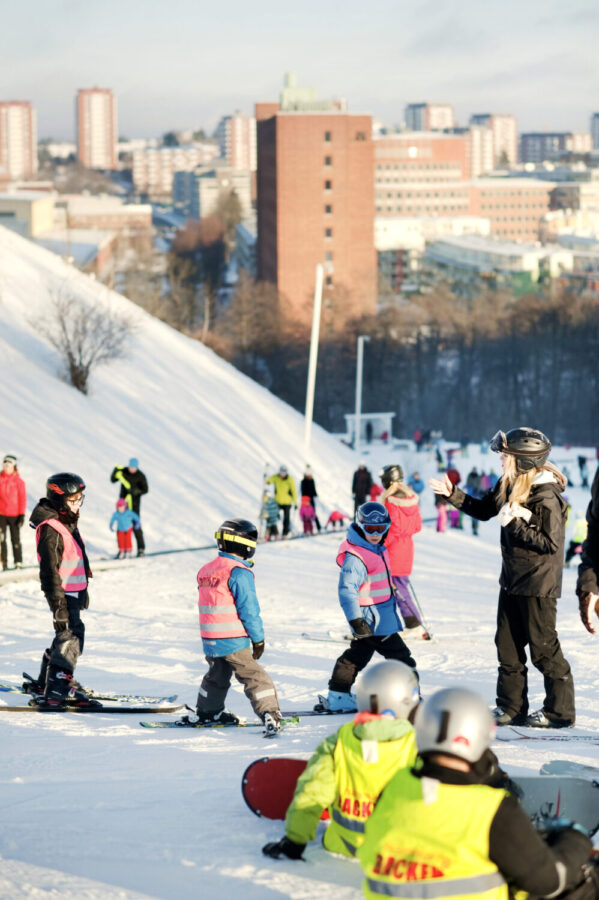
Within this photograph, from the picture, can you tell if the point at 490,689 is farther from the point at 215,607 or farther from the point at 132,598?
the point at 132,598

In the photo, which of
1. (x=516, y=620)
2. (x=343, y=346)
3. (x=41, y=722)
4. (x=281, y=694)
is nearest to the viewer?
(x=516, y=620)

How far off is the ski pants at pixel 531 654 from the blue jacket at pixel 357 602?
0.90 m

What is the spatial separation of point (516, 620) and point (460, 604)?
245 inches

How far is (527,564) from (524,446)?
631 mm

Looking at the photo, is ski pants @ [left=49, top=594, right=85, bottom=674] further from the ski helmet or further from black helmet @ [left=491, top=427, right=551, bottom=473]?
black helmet @ [left=491, top=427, right=551, bottom=473]

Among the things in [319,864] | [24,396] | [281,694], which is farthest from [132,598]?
[24,396]

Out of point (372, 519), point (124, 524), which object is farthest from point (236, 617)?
point (124, 524)

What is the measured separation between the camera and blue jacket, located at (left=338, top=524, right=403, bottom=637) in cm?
673

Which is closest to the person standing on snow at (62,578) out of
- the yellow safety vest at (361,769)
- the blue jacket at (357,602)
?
the blue jacket at (357,602)

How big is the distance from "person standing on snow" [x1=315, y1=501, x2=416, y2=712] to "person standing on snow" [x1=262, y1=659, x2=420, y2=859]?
8.39ft

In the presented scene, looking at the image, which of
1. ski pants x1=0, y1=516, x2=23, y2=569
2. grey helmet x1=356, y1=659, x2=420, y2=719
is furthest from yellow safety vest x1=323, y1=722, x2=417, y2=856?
ski pants x1=0, y1=516, x2=23, y2=569

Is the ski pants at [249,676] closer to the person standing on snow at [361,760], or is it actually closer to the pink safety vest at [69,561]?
the pink safety vest at [69,561]

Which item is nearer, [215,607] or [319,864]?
[319,864]

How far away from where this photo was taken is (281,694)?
25.6 feet
